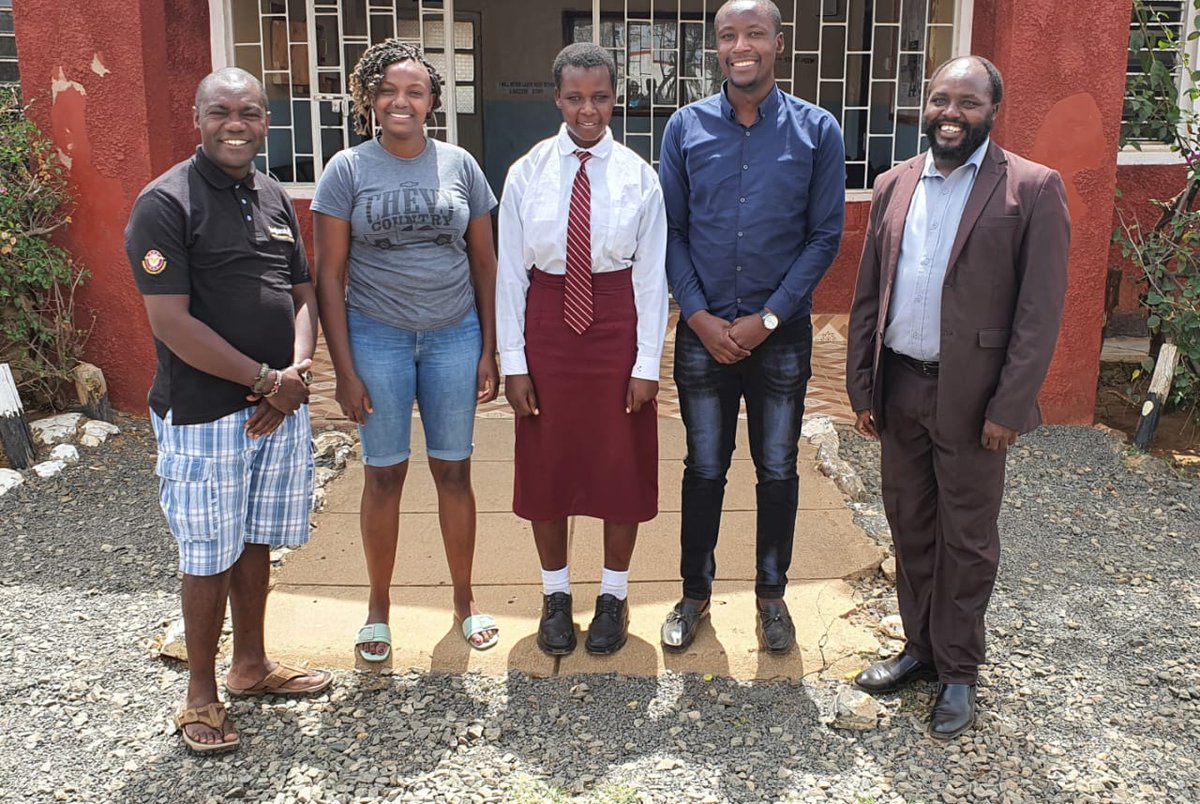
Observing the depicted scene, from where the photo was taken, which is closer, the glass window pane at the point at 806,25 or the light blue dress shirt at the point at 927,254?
the light blue dress shirt at the point at 927,254

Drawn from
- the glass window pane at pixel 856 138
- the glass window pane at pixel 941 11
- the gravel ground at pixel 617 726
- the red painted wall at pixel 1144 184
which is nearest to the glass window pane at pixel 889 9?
the glass window pane at pixel 941 11

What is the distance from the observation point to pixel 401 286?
318 cm

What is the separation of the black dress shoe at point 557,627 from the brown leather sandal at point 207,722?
993 mm

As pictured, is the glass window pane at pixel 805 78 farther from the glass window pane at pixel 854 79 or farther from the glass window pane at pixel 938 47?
the glass window pane at pixel 938 47

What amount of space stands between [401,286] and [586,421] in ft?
2.29

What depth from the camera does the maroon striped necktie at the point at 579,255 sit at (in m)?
3.18

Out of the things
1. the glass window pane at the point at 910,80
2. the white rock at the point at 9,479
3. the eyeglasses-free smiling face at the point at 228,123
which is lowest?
the white rock at the point at 9,479

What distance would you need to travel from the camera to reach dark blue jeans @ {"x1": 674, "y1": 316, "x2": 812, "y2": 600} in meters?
3.35

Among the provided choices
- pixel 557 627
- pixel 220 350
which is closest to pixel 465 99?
pixel 557 627

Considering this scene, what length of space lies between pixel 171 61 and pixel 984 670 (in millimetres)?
5734

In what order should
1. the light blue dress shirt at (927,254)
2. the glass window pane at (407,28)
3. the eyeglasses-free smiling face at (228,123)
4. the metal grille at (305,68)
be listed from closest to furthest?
the eyeglasses-free smiling face at (228,123) → the light blue dress shirt at (927,254) → the metal grille at (305,68) → the glass window pane at (407,28)

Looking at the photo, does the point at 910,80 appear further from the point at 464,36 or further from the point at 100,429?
the point at 464,36

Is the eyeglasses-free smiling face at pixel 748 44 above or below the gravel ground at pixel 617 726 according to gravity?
above

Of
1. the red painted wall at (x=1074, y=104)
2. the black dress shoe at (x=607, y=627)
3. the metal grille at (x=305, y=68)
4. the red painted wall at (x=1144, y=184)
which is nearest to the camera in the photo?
the black dress shoe at (x=607, y=627)
